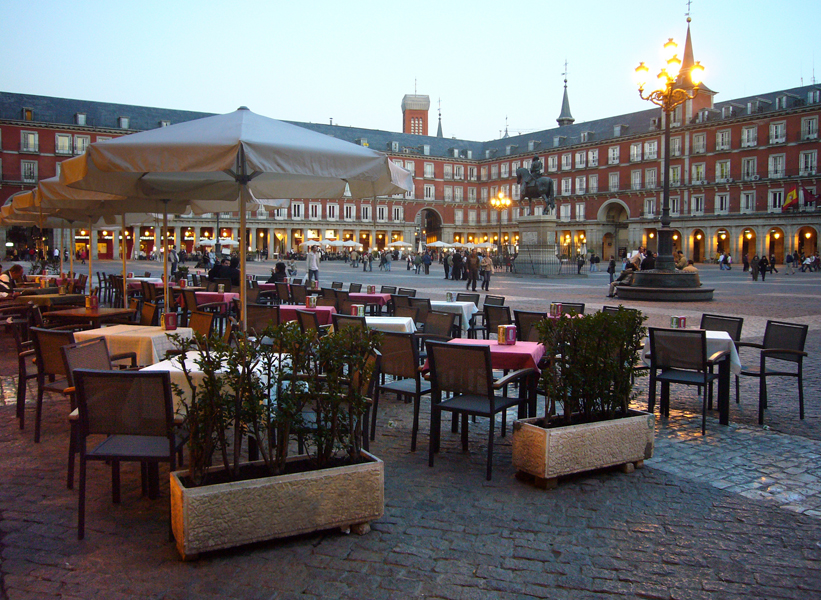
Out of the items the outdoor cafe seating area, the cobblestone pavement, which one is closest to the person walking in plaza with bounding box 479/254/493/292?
the outdoor cafe seating area

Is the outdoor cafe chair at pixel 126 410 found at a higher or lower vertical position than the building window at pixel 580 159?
lower

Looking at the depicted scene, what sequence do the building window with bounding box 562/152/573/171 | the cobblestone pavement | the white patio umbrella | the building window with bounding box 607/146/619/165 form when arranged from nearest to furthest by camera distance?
the cobblestone pavement → the white patio umbrella → the building window with bounding box 607/146/619/165 → the building window with bounding box 562/152/573/171

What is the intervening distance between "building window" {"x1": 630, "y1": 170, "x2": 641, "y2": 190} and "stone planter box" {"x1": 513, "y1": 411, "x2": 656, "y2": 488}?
180ft

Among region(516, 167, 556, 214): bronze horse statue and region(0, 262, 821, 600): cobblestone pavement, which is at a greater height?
region(516, 167, 556, 214): bronze horse statue

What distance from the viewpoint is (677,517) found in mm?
3502

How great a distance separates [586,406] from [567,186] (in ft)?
197

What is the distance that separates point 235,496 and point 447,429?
2.55 metres

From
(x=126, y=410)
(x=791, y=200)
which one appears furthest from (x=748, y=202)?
(x=126, y=410)

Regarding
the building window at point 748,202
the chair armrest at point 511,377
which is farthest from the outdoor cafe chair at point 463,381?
the building window at point 748,202

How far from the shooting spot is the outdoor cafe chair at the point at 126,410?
329cm

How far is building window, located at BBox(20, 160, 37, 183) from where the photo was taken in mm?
50312

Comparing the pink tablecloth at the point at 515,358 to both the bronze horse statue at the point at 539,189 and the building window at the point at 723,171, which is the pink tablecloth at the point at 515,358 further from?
the building window at the point at 723,171

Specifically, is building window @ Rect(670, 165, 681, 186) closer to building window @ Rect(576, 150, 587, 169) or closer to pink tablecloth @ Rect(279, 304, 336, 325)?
building window @ Rect(576, 150, 587, 169)

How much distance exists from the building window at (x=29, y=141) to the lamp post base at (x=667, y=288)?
5086 centimetres
